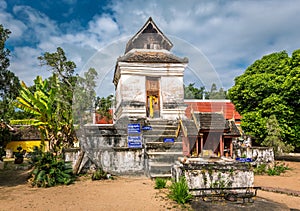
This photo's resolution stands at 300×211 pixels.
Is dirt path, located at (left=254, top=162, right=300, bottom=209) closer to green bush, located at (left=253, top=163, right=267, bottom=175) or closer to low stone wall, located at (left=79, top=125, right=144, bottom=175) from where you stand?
green bush, located at (left=253, top=163, right=267, bottom=175)

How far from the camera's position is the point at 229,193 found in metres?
6.82

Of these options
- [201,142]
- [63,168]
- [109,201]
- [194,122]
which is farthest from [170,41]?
[109,201]

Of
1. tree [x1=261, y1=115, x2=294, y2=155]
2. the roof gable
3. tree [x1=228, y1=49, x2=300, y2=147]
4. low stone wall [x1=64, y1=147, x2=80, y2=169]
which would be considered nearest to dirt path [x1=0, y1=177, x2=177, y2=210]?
low stone wall [x1=64, y1=147, x2=80, y2=169]

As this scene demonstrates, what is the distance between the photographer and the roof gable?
53.6ft

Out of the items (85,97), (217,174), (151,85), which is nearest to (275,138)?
(151,85)

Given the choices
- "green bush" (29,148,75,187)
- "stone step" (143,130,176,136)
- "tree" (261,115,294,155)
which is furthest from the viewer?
"tree" (261,115,294,155)

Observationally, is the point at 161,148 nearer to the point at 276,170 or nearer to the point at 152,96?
the point at 152,96

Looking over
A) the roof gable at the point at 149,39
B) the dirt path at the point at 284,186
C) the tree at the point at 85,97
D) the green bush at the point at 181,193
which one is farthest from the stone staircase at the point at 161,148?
the roof gable at the point at 149,39

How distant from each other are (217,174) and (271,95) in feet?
38.7

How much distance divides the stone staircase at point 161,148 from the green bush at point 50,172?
335cm

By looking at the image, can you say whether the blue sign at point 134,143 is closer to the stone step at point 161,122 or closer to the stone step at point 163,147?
the stone step at point 163,147

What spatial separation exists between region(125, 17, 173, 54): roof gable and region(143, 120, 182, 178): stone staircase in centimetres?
558

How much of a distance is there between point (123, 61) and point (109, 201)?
9410 mm

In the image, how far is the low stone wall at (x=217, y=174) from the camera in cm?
696
